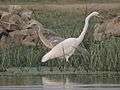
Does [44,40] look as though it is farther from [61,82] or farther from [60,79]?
[61,82]

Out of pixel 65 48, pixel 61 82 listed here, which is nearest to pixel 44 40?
pixel 65 48

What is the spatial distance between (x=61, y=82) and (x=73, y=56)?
1.42 meters

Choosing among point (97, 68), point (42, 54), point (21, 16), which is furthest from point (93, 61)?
point (21, 16)

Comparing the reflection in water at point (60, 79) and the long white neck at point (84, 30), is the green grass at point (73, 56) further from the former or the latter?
the reflection in water at point (60, 79)

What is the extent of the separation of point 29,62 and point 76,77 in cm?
100

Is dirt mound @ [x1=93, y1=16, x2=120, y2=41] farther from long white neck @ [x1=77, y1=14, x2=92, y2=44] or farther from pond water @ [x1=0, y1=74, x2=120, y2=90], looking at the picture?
pond water @ [x1=0, y1=74, x2=120, y2=90]

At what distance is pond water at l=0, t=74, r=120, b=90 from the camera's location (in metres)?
7.67

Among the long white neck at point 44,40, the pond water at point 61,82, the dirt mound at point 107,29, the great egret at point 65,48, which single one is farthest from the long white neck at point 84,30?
the pond water at point 61,82

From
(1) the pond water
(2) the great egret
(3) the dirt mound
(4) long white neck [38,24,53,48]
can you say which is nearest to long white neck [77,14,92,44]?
(2) the great egret

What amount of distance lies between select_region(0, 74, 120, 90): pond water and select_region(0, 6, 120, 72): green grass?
292 millimetres

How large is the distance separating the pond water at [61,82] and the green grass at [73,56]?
292 mm

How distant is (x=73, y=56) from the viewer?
9742 millimetres

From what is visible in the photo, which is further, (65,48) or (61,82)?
(65,48)

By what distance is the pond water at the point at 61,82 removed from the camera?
7672mm
